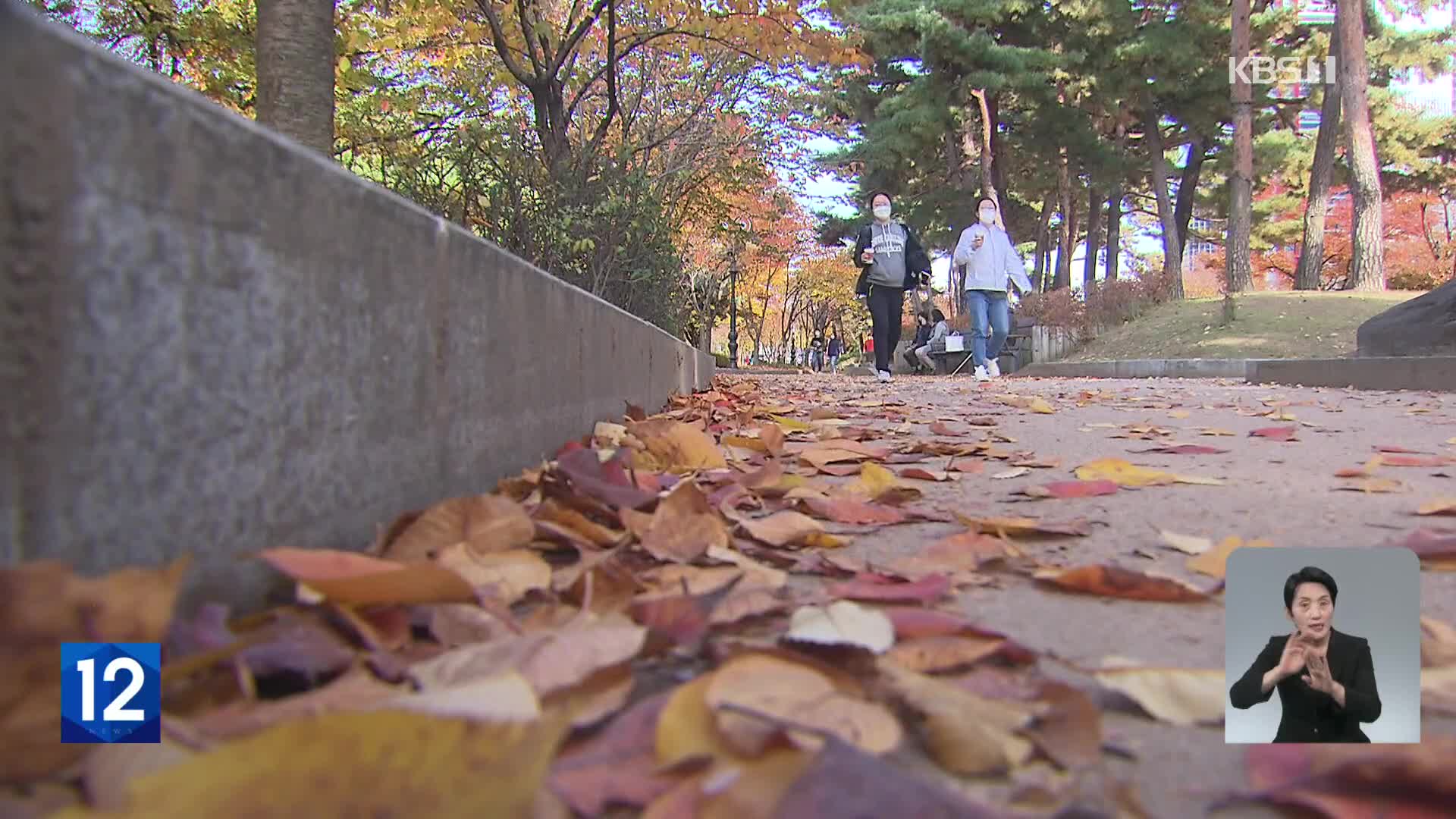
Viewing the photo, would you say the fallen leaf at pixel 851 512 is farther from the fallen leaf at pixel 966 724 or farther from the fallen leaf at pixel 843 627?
the fallen leaf at pixel 966 724

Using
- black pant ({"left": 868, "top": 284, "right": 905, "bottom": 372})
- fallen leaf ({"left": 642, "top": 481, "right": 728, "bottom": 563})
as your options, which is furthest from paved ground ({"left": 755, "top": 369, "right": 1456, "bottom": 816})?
black pant ({"left": 868, "top": 284, "right": 905, "bottom": 372})

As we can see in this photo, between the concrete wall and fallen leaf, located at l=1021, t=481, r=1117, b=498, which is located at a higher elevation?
the concrete wall

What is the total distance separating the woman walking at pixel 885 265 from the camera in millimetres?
9016

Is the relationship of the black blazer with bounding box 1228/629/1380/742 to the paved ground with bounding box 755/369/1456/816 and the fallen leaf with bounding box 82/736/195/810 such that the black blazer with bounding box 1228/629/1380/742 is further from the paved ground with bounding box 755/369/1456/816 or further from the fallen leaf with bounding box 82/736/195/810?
the fallen leaf with bounding box 82/736/195/810

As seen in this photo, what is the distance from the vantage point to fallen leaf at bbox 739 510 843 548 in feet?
5.13

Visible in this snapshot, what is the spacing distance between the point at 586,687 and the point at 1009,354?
707 inches

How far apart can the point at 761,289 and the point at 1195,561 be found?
36879mm

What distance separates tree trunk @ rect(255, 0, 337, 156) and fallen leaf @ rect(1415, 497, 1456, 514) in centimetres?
416

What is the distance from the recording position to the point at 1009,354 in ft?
58.5

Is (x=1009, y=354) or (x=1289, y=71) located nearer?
(x=1009, y=354)

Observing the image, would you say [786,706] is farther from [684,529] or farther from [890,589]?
[684,529]

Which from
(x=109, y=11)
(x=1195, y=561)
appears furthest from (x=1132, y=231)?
(x=1195, y=561)

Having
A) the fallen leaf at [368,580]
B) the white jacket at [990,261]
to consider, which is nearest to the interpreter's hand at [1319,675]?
the fallen leaf at [368,580]

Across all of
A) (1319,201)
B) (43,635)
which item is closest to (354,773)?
(43,635)
